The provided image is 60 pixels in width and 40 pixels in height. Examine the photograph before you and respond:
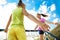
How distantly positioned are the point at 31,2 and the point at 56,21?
856 mm

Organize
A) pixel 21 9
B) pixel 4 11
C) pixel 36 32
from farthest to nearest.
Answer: pixel 4 11, pixel 36 32, pixel 21 9

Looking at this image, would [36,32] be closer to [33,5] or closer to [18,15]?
[33,5]

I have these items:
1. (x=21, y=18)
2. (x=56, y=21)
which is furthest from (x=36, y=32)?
(x=21, y=18)

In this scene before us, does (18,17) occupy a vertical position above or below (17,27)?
above

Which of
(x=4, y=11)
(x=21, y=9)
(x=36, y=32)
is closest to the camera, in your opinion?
(x=21, y=9)

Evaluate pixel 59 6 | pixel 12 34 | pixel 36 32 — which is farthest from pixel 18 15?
pixel 59 6

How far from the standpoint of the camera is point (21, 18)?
8.16ft

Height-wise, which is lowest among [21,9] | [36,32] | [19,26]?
[36,32]

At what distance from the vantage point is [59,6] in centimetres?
588

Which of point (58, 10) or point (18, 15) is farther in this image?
point (58, 10)

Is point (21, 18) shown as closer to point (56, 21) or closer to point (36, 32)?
point (36, 32)

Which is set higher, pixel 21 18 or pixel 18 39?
pixel 21 18

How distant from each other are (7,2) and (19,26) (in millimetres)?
3257

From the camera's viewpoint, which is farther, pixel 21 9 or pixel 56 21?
pixel 56 21
